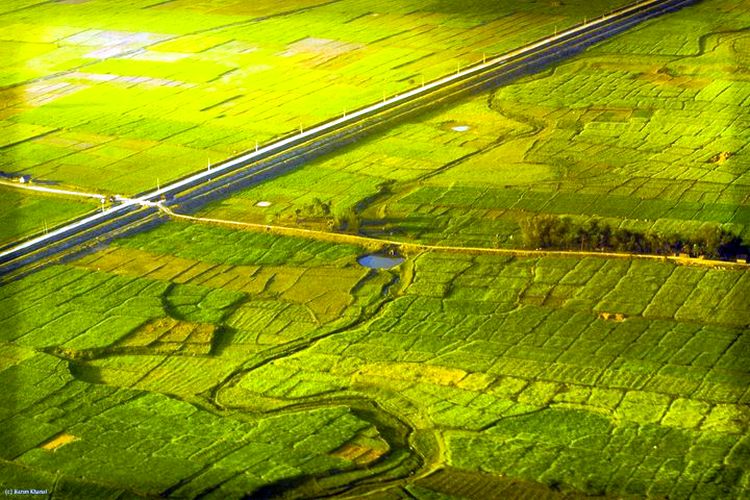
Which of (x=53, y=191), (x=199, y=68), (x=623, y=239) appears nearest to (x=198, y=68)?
(x=199, y=68)

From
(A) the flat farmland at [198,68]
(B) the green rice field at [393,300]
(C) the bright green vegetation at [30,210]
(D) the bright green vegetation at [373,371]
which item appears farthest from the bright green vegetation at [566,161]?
(C) the bright green vegetation at [30,210]

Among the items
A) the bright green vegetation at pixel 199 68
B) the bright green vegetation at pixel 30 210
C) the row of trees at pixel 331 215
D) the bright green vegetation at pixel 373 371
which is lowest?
the bright green vegetation at pixel 373 371

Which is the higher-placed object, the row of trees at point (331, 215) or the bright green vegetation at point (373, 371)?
the row of trees at point (331, 215)

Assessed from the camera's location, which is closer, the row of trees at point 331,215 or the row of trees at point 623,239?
the row of trees at point 623,239

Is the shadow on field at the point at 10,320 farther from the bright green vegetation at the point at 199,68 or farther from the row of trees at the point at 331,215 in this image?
the row of trees at the point at 331,215

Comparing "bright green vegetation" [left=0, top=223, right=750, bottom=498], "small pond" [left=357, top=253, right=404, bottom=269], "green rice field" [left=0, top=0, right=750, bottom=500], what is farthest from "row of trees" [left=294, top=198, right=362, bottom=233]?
"small pond" [left=357, top=253, right=404, bottom=269]

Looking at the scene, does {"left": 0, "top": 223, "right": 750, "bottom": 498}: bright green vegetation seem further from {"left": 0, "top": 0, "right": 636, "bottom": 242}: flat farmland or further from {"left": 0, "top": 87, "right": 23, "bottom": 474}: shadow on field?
{"left": 0, "top": 0, "right": 636, "bottom": 242}: flat farmland

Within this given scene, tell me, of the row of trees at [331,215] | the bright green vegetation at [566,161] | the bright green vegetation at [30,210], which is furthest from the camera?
the bright green vegetation at [30,210]

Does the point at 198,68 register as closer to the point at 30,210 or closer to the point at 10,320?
the point at 30,210
